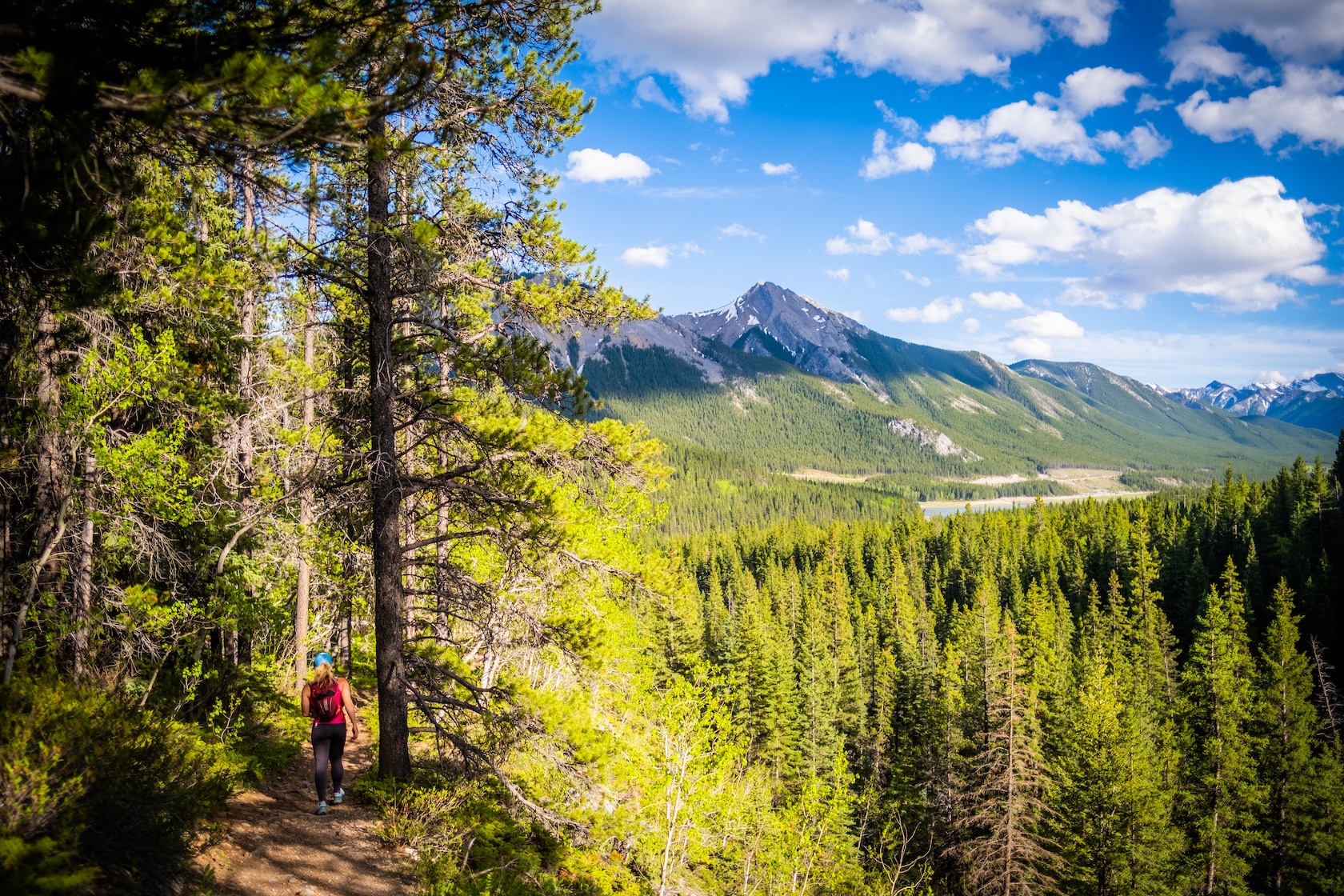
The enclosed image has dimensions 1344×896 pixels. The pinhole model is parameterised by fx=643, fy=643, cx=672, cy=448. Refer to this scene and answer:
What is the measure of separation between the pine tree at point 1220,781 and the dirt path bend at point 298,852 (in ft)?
109

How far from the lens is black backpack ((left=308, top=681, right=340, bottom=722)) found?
719cm

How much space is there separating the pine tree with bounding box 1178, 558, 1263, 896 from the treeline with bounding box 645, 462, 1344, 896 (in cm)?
11

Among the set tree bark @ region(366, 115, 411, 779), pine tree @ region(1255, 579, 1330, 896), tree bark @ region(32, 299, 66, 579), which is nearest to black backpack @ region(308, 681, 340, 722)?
tree bark @ region(366, 115, 411, 779)

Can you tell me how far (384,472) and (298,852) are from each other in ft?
12.4

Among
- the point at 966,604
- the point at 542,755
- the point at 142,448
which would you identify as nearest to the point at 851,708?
the point at 966,604

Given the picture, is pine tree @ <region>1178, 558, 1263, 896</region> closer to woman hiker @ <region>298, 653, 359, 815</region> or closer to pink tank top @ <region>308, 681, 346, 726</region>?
woman hiker @ <region>298, 653, 359, 815</region>

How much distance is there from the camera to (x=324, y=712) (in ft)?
23.7

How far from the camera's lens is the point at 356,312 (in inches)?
319

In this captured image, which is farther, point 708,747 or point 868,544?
point 868,544

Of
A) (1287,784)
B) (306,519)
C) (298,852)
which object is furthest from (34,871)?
(1287,784)

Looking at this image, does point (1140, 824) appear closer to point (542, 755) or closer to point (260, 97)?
point (542, 755)

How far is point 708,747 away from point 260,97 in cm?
971

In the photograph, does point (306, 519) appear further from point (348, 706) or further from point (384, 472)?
point (348, 706)

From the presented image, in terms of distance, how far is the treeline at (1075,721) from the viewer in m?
23.2
